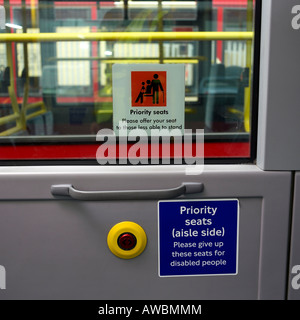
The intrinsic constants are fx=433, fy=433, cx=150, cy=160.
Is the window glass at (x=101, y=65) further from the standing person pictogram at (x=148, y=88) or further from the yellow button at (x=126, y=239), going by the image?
the yellow button at (x=126, y=239)

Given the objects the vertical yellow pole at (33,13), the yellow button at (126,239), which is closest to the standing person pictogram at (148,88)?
the yellow button at (126,239)

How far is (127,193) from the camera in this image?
1.20 meters

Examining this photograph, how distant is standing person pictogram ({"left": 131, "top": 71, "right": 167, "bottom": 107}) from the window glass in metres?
0.08

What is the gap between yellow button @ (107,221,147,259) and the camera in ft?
4.06

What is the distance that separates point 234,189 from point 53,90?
5.51 feet

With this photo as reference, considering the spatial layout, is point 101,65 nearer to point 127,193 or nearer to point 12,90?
point 12,90

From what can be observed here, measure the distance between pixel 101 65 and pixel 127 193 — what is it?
4.81 ft

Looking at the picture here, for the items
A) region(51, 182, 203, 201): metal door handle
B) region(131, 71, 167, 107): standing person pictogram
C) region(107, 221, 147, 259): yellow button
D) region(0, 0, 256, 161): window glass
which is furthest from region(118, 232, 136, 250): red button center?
region(131, 71, 167, 107): standing person pictogram

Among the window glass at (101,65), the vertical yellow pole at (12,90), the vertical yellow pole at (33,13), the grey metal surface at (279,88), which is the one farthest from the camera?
the vertical yellow pole at (33,13)

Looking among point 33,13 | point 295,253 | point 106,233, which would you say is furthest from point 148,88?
point 33,13

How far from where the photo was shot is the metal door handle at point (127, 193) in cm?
119

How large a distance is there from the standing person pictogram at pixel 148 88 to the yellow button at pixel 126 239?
0.35m

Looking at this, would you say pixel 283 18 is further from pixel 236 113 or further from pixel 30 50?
pixel 30 50

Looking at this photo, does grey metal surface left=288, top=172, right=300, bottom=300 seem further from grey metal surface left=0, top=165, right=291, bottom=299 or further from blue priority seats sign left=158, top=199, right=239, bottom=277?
blue priority seats sign left=158, top=199, right=239, bottom=277
